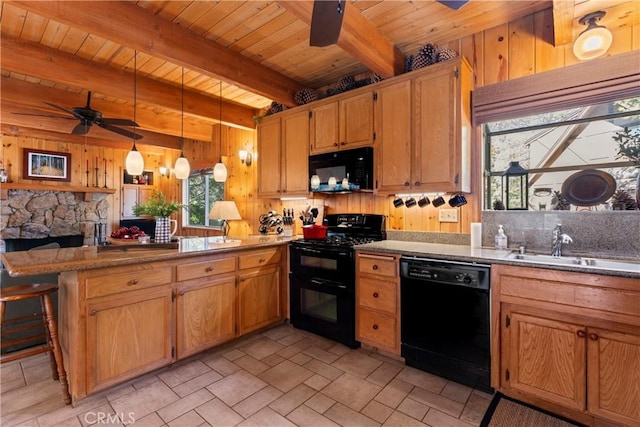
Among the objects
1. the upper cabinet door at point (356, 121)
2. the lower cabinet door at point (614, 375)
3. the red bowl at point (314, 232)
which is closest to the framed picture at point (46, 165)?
the red bowl at point (314, 232)

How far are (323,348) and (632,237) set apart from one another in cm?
240

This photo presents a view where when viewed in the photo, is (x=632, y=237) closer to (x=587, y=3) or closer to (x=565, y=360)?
(x=565, y=360)

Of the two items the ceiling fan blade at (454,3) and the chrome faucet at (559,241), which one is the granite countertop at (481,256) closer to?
the chrome faucet at (559,241)

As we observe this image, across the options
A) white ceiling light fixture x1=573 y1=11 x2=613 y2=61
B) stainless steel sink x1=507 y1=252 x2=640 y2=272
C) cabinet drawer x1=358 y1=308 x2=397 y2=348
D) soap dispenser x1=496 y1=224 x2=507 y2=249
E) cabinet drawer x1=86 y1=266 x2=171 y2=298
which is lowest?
cabinet drawer x1=358 y1=308 x2=397 y2=348

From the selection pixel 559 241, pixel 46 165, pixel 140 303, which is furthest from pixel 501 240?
pixel 46 165

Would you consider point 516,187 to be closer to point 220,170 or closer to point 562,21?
point 562,21

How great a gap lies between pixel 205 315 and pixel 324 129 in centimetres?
215

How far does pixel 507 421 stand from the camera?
1.75 metres

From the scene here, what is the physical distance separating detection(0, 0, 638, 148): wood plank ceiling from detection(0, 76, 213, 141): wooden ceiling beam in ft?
0.06

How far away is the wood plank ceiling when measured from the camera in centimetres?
211

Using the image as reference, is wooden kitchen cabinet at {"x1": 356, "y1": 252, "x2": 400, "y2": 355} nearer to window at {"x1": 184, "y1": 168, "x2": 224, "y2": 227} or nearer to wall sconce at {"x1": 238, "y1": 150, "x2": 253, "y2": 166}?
wall sconce at {"x1": 238, "y1": 150, "x2": 253, "y2": 166}

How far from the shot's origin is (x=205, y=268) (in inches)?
96.8

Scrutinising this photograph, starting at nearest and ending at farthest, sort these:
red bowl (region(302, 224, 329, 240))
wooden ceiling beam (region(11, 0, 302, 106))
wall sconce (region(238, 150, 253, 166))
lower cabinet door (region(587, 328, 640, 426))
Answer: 1. lower cabinet door (region(587, 328, 640, 426))
2. wooden ceiling beam (region(11, 0, 302, 106))
3. red bowl (region(302, 224, 329, 240))
4. wall sconce (region(238, 150, 253, 166))

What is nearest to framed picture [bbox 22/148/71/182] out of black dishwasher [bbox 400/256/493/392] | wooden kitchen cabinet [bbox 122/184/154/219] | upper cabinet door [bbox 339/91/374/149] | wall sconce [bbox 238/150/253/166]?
wooden kitchen cabinet [bbox 122/184/154/219]
